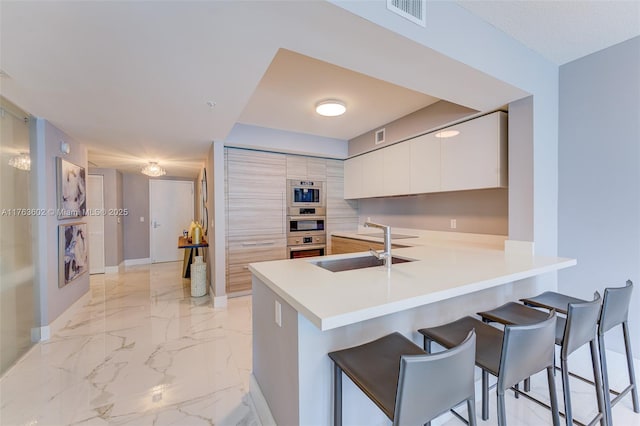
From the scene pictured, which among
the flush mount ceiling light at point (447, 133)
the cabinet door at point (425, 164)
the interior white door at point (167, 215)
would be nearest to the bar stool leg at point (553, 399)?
the cabinet door at point (425, 164)

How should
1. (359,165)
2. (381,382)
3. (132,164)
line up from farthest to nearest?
(132,164) < (359,165) < (381,382)

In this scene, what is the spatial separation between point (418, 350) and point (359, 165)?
3333 millimetres

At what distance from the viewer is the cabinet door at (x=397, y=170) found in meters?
3.31

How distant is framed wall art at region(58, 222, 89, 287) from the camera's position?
111 inches

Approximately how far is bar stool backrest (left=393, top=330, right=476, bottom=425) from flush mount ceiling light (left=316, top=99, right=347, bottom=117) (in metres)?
2.48

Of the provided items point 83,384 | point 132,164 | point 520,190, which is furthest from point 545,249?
point 132,164

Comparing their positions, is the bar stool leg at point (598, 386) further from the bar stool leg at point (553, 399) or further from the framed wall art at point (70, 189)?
the framed wall art at point (70, 189)

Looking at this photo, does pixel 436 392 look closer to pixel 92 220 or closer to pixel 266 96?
pixel 266 96

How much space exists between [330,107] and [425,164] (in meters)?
1.31

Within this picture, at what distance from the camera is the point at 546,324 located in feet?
3.35

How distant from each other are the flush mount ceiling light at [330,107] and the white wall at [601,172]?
1.98m

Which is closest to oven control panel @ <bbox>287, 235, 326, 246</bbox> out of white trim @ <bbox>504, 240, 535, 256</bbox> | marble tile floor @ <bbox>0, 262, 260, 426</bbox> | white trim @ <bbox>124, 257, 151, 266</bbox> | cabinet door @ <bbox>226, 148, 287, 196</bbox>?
cabinet door @ <bbox>226, 148, 287, 196</bbox>

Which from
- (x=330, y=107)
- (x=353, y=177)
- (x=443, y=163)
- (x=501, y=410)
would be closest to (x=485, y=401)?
(x=501, y=410)

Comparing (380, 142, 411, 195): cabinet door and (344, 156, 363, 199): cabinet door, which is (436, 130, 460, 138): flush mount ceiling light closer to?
(380, 142, 411, 195): cabinet door
